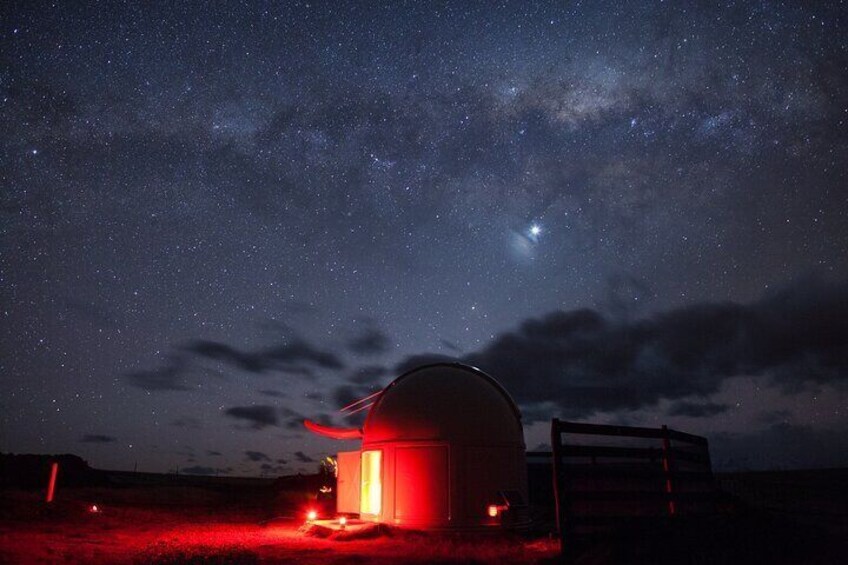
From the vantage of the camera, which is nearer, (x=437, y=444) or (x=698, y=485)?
(x=698, y=485)

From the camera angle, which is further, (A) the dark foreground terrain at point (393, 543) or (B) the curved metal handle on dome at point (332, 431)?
(B) the curved metal handle on dome at point (332, 431)

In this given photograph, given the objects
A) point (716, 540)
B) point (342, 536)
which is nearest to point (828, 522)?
point (716, 540)

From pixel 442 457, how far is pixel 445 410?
1268 mm

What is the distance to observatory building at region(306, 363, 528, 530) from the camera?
48.3 feet

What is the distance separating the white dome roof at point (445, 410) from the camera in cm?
1544

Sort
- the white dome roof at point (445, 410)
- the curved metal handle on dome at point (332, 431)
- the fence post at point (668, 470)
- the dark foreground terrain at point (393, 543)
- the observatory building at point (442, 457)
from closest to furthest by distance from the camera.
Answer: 1. the dark foreground terrain at point (393, 543)
2. the fence post at point (668, 470)
3. the observatory building at point (442, 457)
4. the white dome roof at point (445, 410)
5. the curved metal handle on dome at point (332, 431)

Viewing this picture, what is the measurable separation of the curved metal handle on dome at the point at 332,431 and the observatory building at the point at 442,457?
3.79 ft

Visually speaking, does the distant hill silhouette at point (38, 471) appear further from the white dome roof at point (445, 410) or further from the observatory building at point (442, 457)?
the white dome roof at point (445, 410)

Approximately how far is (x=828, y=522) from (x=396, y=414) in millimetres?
11232

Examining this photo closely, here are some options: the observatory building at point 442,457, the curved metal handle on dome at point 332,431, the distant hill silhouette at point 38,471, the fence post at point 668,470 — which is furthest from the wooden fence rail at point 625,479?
the distant hill silhouette at point 38,471

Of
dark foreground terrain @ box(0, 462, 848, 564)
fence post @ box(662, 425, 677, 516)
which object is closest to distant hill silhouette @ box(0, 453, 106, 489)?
dark foreground terrain @ box(0, 462, 848, 564)

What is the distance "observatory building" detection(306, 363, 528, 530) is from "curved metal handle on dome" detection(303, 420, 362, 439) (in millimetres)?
1154

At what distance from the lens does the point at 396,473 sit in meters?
15.5

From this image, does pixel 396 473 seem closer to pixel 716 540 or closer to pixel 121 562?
pixel 121 562
